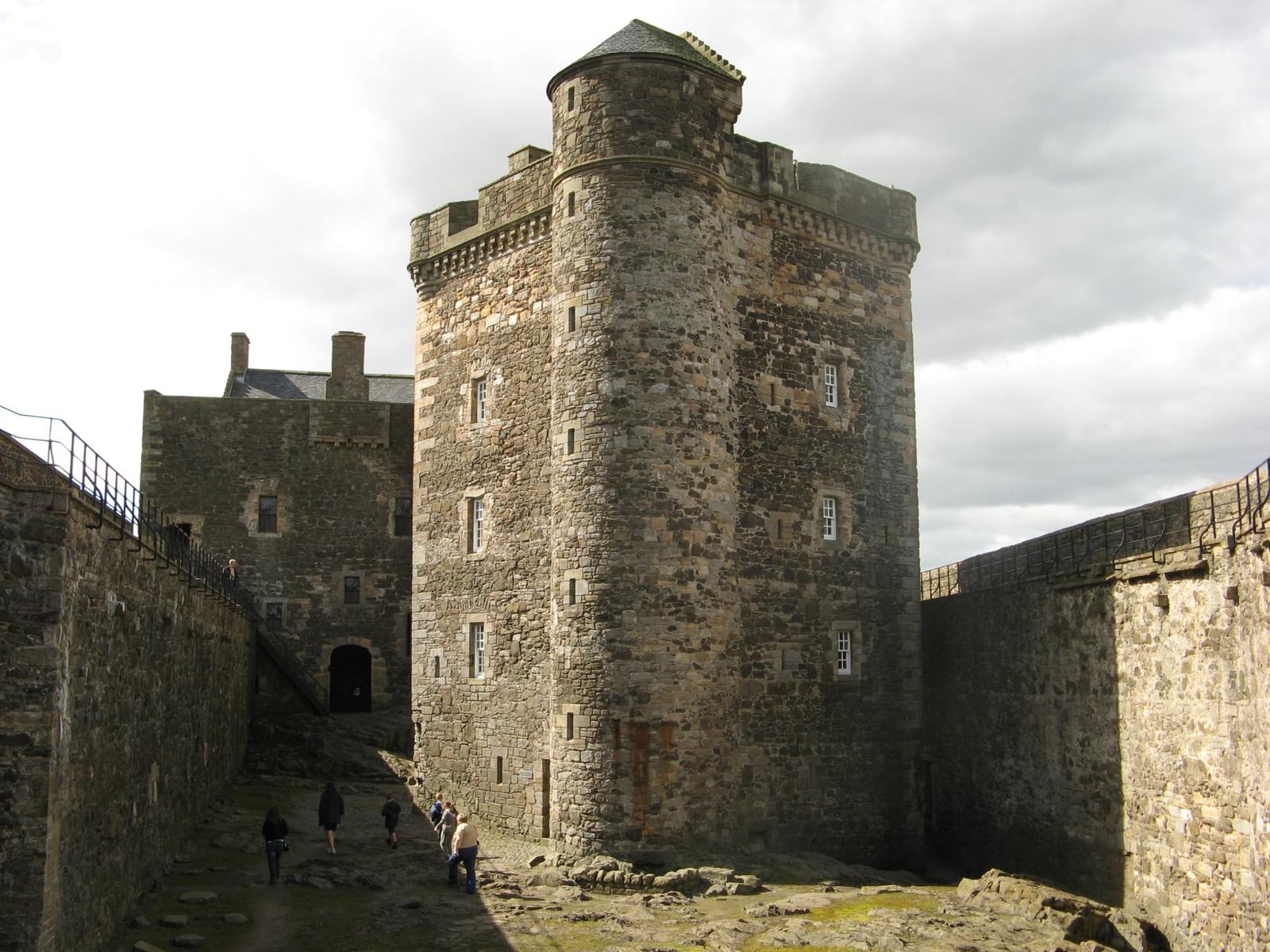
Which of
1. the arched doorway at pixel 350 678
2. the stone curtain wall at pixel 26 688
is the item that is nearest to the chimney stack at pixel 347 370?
the arched doorway at pixel 350 678

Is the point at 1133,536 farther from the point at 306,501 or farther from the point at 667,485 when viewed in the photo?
the point at 306,501

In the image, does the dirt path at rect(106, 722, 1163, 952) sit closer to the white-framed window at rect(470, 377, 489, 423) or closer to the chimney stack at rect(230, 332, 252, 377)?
the white-framed window at rect(470, 377, 489, 423)

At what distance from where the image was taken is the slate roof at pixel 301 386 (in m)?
37.3

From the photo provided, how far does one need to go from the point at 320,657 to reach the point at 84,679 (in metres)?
21.1

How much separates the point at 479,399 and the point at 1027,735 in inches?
518

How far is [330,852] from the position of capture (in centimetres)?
1969

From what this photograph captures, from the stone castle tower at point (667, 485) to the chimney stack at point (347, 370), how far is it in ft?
34.6

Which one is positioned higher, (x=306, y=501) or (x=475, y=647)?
(x=306, y=501)

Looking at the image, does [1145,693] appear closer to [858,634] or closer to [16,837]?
[858,634]

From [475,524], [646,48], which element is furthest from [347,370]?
[646,48]

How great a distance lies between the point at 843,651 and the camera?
2327 cm

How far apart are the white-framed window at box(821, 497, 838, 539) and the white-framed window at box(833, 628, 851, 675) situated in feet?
6.69

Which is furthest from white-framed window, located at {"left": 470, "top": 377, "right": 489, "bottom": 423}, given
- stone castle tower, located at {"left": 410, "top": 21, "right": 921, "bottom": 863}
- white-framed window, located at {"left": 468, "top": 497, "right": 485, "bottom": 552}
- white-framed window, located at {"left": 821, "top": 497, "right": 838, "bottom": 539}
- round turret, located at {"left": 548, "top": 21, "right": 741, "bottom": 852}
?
white-framed window, located at {"left": 821, "top": 497, "right": 838, "bottom": 539}

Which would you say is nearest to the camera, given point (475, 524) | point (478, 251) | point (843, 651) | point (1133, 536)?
point (1133, 536)
